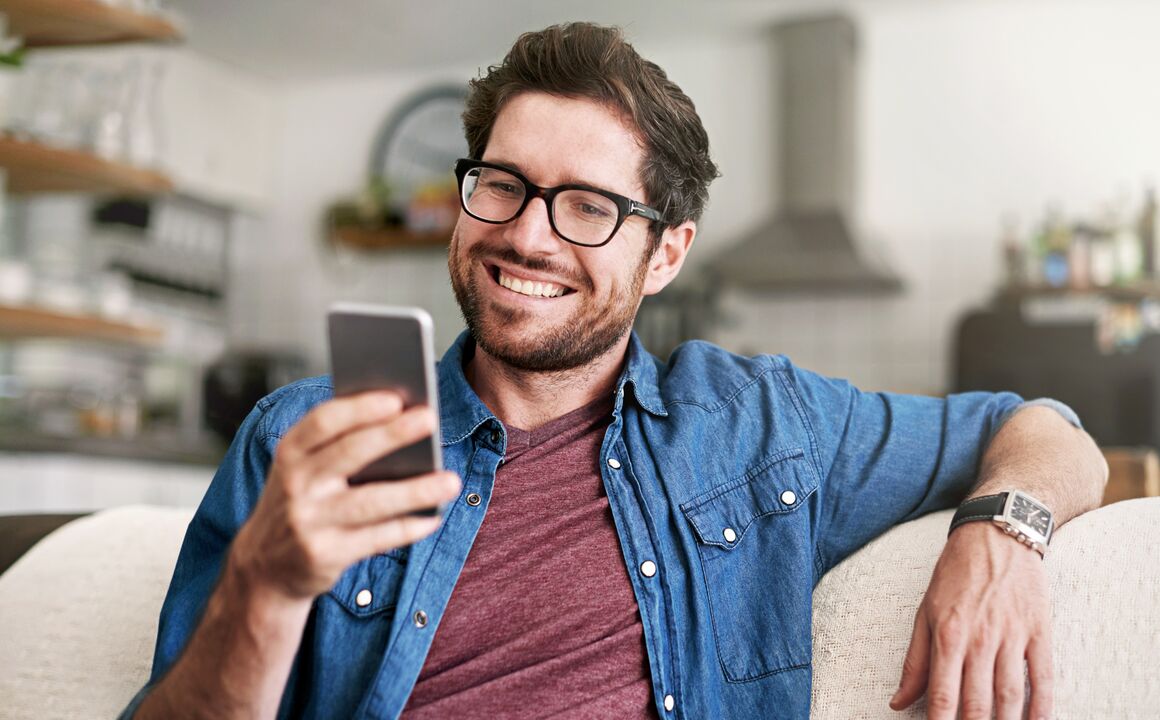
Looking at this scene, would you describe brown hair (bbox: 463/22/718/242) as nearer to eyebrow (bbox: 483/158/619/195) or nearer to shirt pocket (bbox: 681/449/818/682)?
eyebrow (bbox: 483/158/619/195)

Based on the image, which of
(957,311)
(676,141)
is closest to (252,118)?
(957,311)

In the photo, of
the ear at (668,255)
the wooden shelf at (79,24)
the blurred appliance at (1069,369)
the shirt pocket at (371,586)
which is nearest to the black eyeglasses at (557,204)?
the ear at (668,255)

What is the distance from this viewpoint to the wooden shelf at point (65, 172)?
2522mm

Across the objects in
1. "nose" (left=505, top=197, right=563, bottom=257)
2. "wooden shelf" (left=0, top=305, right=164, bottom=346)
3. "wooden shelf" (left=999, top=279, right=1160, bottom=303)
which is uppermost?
"nose" (left=505, top=197, right=563, bottom=257)

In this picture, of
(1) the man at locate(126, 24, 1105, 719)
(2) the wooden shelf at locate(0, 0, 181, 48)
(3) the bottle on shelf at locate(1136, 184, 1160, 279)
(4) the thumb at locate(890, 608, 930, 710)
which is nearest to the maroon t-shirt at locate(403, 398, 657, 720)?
(1) the man at locate(126, 24, 1105, 719)

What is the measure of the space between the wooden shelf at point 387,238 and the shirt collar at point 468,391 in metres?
3.59

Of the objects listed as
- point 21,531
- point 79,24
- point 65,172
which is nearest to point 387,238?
point 65,172

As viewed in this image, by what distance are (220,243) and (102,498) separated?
2.40 meters

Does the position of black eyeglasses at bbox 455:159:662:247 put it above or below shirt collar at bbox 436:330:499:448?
above

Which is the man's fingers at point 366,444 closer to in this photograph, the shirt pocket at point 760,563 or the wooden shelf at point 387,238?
the shirt pocket at point 760,563

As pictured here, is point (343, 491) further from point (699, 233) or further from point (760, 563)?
point (699, 233)

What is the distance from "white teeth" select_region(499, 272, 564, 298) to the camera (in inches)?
46.4

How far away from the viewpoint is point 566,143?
1190 millimetres

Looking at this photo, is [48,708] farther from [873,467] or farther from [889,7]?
[889,7]
